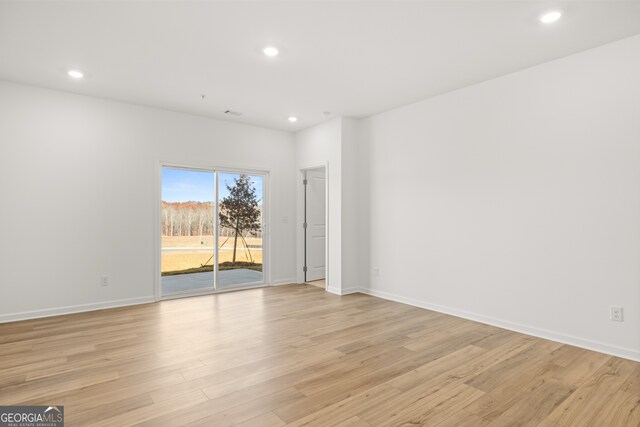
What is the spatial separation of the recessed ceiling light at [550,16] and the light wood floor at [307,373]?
278 centimetres

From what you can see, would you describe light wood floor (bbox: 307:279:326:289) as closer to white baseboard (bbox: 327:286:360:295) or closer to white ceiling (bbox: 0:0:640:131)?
white baseboard (bbox: 327:286:360:295)

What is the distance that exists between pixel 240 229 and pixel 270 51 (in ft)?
11.0

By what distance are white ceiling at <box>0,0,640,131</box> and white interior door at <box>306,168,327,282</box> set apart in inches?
88.1

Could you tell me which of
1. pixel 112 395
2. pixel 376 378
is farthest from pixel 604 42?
pixel 112 395

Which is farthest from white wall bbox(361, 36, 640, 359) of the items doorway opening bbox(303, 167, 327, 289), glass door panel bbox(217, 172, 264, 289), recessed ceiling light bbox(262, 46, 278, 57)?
glass door panel bbox(217, 172, 264, 289)

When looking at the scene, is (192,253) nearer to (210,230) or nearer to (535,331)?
(210,230)

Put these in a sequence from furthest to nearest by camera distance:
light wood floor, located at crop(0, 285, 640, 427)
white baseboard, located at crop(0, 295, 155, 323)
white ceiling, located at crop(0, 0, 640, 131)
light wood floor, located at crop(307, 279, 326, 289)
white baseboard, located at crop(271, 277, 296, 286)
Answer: white baseboard, located at crop(271, 277, 296, 286)
light wood floor, located at crop(307, 279, 326, 289)
white baseboard, located at crop(0, 295, 155, 323)
white ceiling, located at crop(0, 0, 640, 131)
light wood floor, located at crop(0, 285, 640, 427)

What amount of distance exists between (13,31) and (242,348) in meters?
3.39

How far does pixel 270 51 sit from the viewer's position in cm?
328

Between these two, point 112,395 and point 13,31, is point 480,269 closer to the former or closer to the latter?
point 112,395

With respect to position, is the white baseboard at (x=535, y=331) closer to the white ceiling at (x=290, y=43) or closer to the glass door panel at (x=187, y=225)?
the white ceiling at (x=290, y=43)

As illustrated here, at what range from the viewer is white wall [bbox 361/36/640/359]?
3.05 metres

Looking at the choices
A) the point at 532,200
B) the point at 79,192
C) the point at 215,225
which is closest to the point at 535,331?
the point at 532,200

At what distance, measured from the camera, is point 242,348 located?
3203mm
